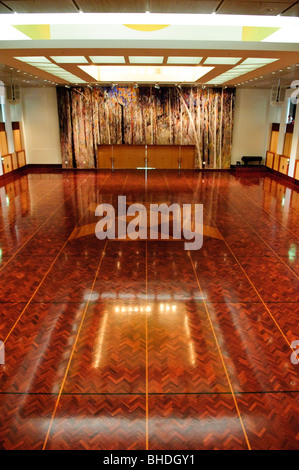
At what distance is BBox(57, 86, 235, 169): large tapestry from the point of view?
20844 mm

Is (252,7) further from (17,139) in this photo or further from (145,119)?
(17,139)

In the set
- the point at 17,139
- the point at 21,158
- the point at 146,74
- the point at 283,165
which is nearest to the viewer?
the point at 146,74

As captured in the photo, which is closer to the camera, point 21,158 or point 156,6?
point 156,6

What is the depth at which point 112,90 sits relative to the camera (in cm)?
2080

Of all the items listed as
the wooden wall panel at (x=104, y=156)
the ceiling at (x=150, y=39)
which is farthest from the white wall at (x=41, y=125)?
the ceiling at (x=150, y=39)

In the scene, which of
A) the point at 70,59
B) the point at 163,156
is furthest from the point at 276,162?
the point at 70,59

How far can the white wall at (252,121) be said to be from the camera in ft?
69.1

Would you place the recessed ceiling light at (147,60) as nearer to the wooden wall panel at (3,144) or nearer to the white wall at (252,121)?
the wooden wall panel at (3,144)

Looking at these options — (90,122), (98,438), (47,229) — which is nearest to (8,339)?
(98,438)

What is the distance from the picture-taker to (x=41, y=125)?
21641 mm

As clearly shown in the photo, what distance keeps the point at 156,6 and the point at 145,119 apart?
14159 mm

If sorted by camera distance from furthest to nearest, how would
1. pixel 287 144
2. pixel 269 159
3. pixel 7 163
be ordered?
pixel 269 159
pixel 287 144
pixel 7 163

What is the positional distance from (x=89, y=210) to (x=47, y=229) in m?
2.23

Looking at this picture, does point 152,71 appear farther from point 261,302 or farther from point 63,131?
point 261,302
